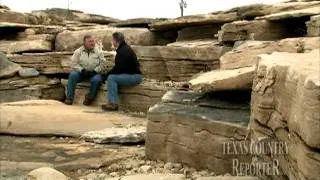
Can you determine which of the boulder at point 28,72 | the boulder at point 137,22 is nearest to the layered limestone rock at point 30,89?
the boulder at point 28,72

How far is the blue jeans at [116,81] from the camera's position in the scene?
35.1 ft

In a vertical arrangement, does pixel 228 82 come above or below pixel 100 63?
above

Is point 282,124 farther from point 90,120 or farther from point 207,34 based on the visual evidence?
point 207,34

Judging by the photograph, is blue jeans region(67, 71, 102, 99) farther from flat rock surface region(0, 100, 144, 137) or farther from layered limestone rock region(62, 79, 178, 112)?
flat rock surface region(0, 100, 144, 137)

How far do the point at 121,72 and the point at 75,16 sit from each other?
7123 mm

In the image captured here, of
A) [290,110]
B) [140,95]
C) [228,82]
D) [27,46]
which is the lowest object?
[140,95]

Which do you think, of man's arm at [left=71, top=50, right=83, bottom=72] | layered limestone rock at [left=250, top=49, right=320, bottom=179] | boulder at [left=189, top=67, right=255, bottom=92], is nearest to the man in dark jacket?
man's arm at [left=71, top=50, right=83, bottom=72]

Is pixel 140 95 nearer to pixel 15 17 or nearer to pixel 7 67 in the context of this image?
pixel 7 67

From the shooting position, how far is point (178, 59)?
1091cm

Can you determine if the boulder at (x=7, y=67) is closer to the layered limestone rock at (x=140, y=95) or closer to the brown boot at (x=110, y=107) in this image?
the layered limestone rock at (x=140, y=95)

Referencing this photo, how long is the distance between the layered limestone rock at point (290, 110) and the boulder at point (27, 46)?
8978 mm

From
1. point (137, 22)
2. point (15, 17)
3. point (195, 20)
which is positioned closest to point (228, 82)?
point (195, 20)

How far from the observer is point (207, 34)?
11.5 meters

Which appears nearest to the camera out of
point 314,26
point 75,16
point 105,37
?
point 314,26
